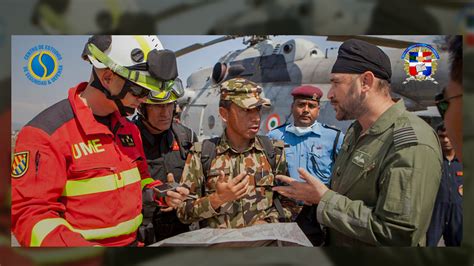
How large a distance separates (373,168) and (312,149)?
382 millimetres

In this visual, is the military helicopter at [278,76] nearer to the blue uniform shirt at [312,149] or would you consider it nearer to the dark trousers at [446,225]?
the blue uniform shirt at [312,149]

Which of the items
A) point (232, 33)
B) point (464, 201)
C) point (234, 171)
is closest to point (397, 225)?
point (464, 201)

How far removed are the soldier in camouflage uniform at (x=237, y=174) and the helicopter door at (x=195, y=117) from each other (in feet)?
0.32

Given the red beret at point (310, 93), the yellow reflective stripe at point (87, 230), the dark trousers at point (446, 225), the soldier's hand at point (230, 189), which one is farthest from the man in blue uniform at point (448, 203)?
the yellow reflective stripe at point (87, 230)

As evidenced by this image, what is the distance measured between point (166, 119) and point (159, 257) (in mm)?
811

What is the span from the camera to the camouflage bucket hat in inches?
113

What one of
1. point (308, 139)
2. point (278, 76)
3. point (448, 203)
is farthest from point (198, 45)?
point (448, 203)

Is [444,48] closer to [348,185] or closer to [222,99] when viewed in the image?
[348,185]

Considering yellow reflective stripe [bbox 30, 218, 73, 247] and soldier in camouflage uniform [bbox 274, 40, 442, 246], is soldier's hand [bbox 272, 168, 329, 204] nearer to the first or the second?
soldier in camouflage uniform [bbox 274, 40, 442, 246]

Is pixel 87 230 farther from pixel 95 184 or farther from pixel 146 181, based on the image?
pixel 146 181

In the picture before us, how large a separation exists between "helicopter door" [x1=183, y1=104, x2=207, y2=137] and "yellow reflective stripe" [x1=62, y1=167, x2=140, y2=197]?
468 mm

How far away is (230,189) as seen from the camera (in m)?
2.85

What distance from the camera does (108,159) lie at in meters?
2.80

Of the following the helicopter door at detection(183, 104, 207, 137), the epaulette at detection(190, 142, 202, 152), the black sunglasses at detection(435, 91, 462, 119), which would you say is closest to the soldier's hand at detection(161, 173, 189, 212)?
the epaulette at detection(190, 142, 202, 152)
